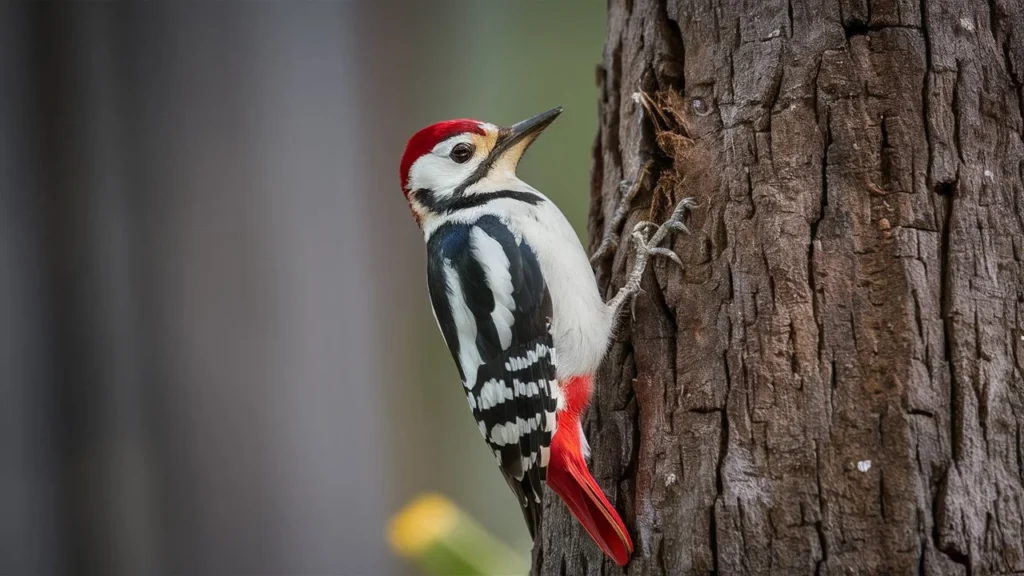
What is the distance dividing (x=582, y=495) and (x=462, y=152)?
1171mm

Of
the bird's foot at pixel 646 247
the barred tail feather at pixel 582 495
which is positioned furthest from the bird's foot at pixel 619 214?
the barred tail feather at pixel 582 495

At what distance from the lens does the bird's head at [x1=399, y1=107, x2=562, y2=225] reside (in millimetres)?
2641

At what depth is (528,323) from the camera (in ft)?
7.55

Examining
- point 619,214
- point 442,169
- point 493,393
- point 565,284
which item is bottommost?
point 493,393

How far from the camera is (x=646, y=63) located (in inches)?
95.3

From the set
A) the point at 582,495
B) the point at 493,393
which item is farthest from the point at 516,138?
the point at 582,495

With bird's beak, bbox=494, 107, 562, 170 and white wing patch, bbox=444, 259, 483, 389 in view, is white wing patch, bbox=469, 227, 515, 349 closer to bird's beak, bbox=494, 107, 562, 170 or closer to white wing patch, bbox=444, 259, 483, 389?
white wing patch, bbox=444, 259, 483, 389

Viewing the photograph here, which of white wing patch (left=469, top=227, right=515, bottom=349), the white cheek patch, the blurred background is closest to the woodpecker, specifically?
white wing patch (left=469, top=227, right=515, bottom=349)

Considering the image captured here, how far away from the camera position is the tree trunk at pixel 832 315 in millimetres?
1662

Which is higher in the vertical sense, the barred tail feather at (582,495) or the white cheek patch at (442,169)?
the white cheek patch at (442,169)

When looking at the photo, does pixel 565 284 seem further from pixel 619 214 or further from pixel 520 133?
pixel 520 133

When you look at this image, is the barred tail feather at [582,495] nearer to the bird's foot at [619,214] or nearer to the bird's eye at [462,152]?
the bird's foot at [619,214]

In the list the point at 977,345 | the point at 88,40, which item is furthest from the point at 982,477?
the point at 88,40

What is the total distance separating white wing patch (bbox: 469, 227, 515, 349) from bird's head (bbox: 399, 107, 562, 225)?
31 cm
